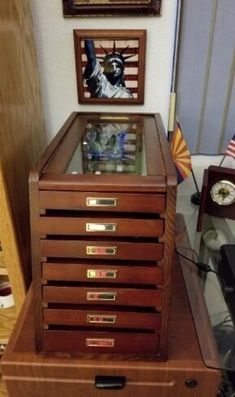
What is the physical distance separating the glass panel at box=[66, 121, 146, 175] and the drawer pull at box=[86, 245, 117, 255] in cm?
13

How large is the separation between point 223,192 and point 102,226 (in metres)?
0.56

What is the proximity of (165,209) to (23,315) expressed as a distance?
0.43m

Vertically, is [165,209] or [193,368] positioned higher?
[165,209]

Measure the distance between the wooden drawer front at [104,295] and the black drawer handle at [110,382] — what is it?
0.15 metres

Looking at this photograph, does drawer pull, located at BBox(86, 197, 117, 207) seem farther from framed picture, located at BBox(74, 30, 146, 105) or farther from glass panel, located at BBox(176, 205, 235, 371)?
framed picture, located at BBox(74, 30, 146, 105)

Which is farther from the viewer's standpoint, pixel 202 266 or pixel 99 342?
pixel 202 266

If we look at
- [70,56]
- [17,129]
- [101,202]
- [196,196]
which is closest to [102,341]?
[101,202]

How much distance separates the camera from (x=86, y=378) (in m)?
0.64

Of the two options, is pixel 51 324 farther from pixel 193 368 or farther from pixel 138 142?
pixel 138 142

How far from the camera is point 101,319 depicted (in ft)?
2.02

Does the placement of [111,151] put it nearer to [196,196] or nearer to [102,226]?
[102,226]

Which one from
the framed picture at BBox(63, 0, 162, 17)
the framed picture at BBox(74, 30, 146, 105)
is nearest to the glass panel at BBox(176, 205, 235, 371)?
the framed picture at BBox(74, 30, 146, 105)

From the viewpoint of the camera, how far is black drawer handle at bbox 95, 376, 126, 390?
0.63 meters

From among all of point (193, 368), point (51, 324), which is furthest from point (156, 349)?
point (51, 324)
